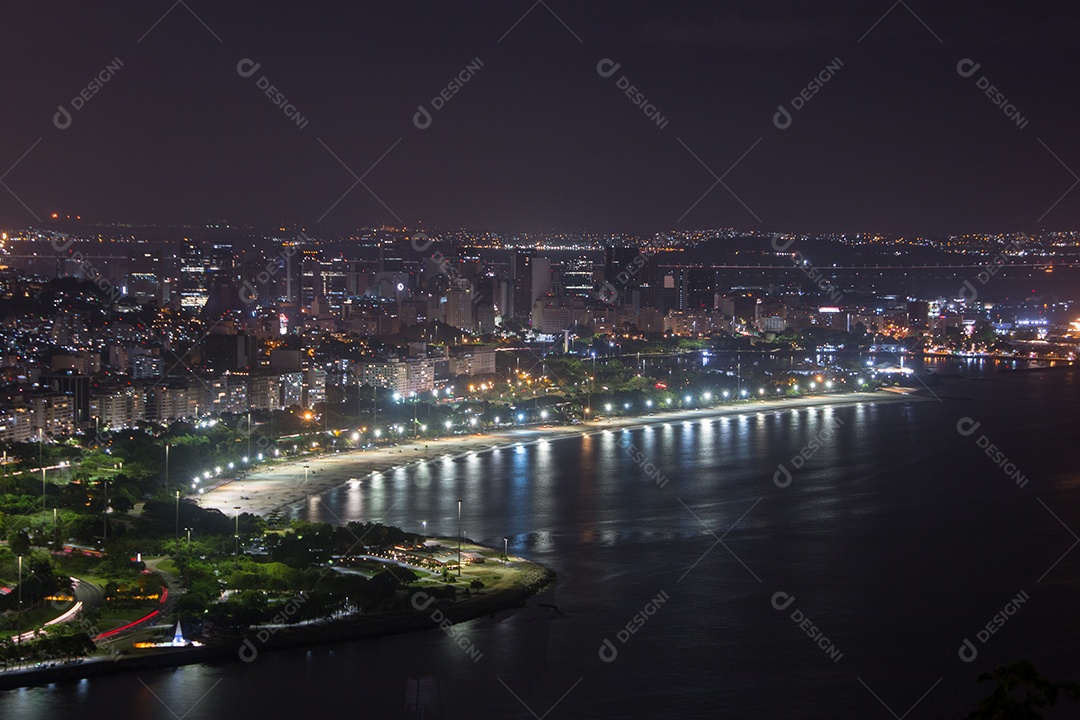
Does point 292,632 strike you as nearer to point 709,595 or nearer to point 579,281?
point 709,595

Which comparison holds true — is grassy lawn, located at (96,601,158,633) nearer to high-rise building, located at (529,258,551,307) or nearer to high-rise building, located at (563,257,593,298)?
high-rise building, located at (529,258,551,307)

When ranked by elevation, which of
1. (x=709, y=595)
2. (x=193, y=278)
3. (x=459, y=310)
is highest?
(x=193, y=278)

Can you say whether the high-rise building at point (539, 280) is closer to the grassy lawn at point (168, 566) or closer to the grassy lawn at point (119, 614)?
the grassy lawn at point (168, 566)

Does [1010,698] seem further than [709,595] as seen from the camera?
No

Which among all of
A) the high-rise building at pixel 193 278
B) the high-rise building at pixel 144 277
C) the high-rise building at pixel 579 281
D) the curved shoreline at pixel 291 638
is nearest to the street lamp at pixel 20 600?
the curved shoreline at pixel 291 638

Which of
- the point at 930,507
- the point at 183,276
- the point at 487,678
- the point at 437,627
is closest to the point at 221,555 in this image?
the point at 437,627

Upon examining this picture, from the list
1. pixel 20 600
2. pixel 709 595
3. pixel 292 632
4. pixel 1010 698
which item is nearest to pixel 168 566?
pixel 20 600
